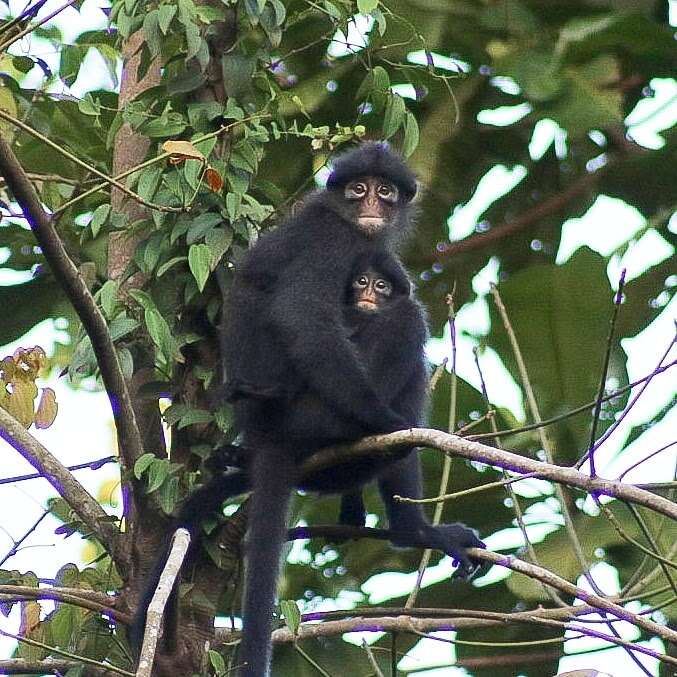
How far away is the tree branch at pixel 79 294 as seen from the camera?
10.0 feet

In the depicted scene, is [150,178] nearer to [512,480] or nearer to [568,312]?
[512,480]

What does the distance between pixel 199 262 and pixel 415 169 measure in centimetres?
240

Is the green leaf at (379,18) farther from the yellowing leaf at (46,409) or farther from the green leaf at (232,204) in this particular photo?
the yellowing leaf at (46,409)

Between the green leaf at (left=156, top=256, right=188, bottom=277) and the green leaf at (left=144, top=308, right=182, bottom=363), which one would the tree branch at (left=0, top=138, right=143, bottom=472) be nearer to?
the green leaf at (left=144, top=308, right=182, bottom=363)

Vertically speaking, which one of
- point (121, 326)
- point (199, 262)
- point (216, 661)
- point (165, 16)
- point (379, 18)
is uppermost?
point (379, 18)

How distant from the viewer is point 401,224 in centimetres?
511

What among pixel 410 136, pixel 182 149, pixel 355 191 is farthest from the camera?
pixel 355 191

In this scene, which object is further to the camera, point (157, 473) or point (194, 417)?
point (194, 417)

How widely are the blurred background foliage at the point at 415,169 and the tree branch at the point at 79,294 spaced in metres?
0.28

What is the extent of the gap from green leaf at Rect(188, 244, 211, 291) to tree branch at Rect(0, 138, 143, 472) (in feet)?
1.48

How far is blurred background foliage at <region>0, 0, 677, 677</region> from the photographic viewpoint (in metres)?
4.11

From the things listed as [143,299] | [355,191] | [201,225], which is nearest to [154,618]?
[143,299]

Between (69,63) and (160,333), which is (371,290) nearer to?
(160,333)

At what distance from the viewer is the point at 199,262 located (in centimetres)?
376
